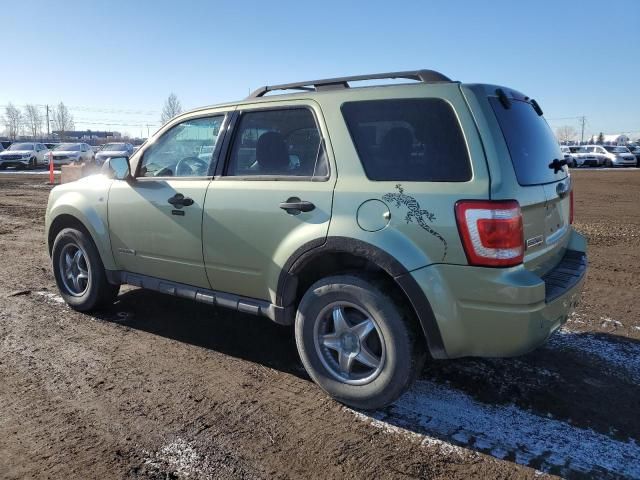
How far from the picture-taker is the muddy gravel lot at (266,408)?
107 inches

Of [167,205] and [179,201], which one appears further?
[167,205]

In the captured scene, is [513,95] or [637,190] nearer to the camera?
[513,95]

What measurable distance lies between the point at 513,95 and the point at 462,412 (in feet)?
6.70

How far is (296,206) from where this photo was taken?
335cm

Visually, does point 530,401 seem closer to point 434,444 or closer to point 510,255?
point 434,444

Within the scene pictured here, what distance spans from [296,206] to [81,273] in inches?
109

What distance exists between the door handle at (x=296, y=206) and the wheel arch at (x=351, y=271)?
0.23 m

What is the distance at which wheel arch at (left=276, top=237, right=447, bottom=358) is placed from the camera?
2.94 metres

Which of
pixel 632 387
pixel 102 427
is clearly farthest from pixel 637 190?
pixel 102 427

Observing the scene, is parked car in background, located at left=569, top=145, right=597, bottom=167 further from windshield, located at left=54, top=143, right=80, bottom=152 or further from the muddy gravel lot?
the muddy gravel lot

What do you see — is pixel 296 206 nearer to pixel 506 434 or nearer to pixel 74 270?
pixel 506 434

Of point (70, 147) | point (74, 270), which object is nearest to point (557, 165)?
point (74, 270)

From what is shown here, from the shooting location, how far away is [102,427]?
3.07m

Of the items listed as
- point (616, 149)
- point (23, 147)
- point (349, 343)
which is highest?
point (616, 149)
